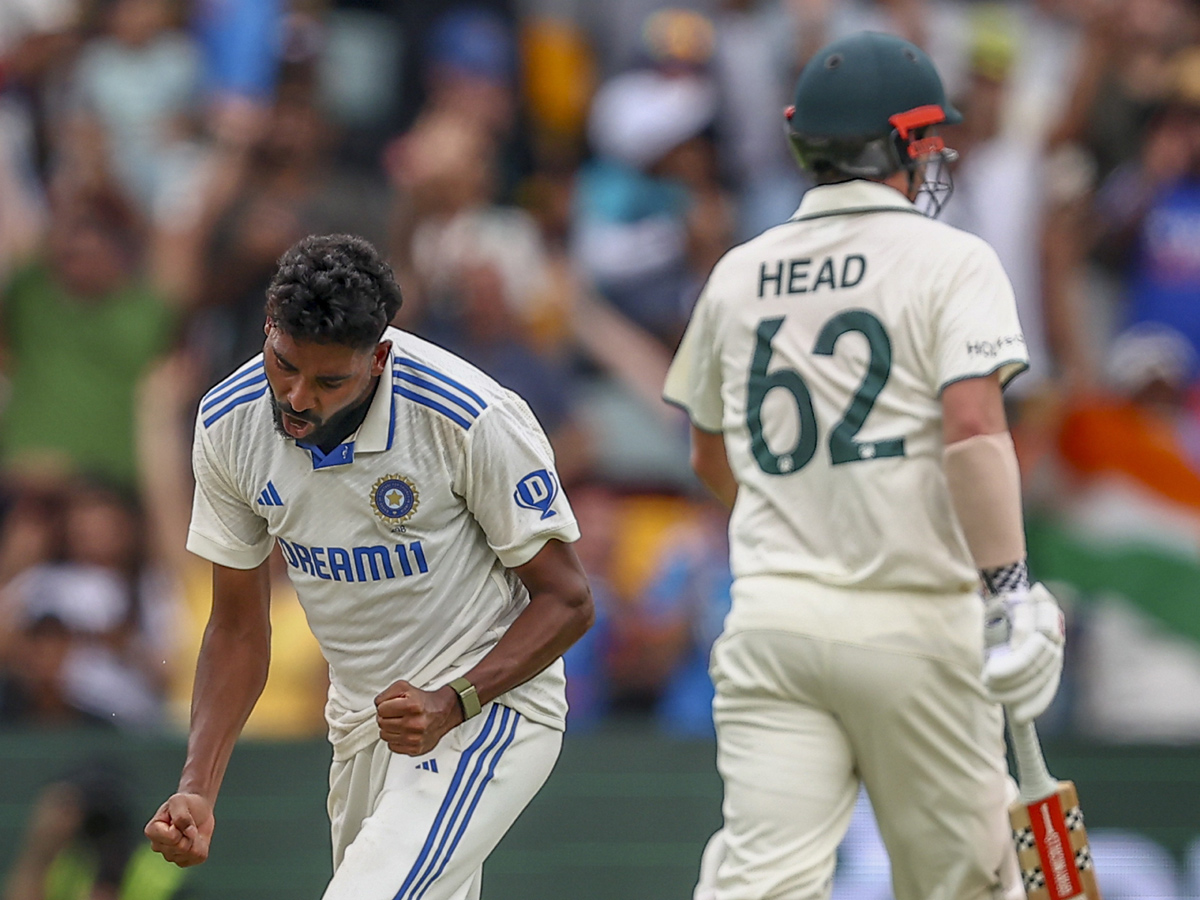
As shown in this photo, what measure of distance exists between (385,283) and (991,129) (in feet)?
17.3

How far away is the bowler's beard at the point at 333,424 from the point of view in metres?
3.71

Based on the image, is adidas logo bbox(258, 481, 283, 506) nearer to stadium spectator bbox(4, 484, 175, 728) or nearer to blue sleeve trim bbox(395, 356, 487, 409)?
blue sleeve trim bbox(395, 356, 487, 409)

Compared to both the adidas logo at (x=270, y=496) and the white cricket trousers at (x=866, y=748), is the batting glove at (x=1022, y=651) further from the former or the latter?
the adidas logo at (x=270, y=496)

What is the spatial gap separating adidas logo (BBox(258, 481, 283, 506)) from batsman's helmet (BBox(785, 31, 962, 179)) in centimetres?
159

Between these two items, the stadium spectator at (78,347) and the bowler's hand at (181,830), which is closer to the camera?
the bowler's hand at (181,830)

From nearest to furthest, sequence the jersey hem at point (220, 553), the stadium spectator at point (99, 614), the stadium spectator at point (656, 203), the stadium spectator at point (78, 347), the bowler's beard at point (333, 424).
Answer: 1. the bowler's beard at point (333, 424)
2. the jersey hem at point (220, 553)
3. the stadium spectator at point (99, 614)
4. the stadium spectator at point (78, 347)
5. the stadium spectator at point (656, 203)

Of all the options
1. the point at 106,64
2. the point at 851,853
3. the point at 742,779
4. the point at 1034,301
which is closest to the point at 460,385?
the point at 742,779

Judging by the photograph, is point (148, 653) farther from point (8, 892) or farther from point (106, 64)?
point (106, 64)

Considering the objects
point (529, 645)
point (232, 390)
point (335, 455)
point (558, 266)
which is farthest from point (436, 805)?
point (558, 266)

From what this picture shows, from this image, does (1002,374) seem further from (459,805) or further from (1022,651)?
(459,805)

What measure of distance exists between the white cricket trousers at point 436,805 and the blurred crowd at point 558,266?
3.47 meters

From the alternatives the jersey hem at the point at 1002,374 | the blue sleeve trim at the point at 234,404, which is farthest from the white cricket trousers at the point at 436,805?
the jersey hem at the point at 1002,374

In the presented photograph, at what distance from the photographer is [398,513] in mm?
3809

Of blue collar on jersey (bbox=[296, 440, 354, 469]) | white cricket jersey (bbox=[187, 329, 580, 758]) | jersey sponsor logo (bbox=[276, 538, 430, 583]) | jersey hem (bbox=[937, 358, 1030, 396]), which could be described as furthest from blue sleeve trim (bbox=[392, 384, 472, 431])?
jersey hem (bbox=[937, 358, 1030, 396])
